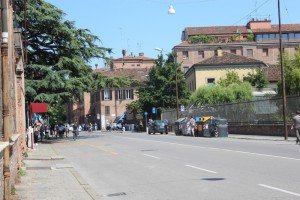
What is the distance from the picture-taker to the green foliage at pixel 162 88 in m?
79.8

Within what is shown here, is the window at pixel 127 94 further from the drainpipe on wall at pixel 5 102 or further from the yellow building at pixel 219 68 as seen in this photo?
the drainpipe on wall at pixel 5 102

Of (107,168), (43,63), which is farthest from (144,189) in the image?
(43,63)

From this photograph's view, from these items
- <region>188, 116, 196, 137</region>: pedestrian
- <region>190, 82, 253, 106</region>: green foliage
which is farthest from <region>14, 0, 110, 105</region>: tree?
<region>190, 82, 253, 106</region>: green foliage

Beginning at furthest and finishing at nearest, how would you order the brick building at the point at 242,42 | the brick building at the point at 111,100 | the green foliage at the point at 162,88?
the brick building at the point at 111,100 → the brick building at the point at 242,42 → the green foliage at the point at 162,88

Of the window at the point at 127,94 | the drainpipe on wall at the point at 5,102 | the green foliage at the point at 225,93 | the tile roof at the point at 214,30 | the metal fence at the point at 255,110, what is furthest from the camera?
the tile roof at the point at 214,30

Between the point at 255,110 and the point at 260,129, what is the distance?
6.83 feet

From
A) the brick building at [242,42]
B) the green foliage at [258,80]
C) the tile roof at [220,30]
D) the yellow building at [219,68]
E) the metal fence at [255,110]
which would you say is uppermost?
the tile roof at [220,30]

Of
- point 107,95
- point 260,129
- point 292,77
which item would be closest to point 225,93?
point 292,77

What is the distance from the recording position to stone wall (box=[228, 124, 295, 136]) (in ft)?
130

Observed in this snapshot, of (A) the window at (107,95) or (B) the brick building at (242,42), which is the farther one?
(A) the window at (107,95)

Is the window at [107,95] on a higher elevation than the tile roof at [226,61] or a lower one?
lower

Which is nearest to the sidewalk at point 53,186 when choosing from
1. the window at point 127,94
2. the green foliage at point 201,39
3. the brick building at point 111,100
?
the brick building at point 111,100

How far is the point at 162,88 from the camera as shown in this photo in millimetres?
80125

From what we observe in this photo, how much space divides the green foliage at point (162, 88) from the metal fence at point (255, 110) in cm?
1963
